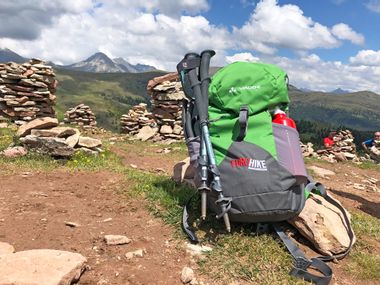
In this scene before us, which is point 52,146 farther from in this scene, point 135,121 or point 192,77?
point 135,121

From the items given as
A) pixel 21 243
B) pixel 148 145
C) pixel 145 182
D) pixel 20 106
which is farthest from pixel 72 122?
pixel 21 243

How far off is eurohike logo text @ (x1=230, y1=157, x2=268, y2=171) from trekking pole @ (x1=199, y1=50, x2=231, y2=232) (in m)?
0.34

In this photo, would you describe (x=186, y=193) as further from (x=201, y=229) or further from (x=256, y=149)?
(x=256, y=149)

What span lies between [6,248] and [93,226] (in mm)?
1573

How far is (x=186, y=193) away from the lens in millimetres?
8266

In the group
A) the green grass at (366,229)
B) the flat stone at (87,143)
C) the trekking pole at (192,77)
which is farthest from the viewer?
the flat stone at (87,143)

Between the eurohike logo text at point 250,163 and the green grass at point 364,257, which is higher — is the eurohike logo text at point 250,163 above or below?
above

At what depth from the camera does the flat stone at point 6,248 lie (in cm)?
540

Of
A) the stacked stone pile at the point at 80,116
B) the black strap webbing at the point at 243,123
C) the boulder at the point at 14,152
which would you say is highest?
the black strap webbing at the point at 243,123

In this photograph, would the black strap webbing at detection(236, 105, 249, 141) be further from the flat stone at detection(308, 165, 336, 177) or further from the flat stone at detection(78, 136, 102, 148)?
the flat stone at detection(308, 165, 336, 177)

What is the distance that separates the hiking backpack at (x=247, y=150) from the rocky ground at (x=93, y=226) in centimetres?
73

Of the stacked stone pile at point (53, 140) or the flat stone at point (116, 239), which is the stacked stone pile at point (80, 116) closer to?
the stacked stone pile at point (53, 140)

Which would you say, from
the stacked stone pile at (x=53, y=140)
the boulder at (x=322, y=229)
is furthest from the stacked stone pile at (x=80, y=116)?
the boulder at (x=322, y=229)

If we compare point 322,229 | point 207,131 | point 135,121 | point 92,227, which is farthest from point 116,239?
point 135,121
